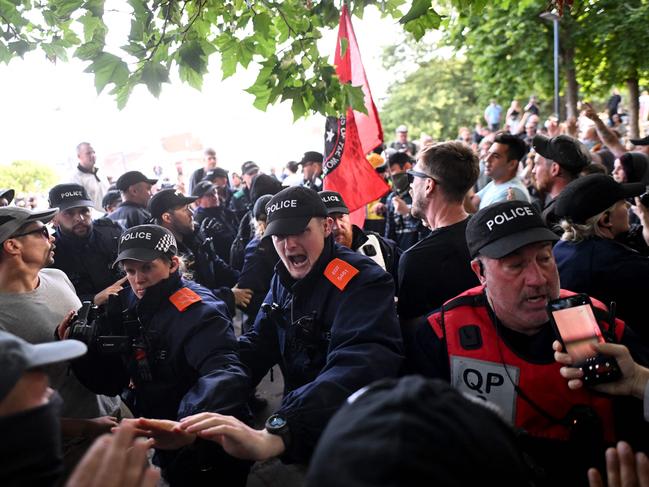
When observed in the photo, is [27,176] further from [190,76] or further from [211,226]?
[190,76]

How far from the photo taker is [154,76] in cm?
261

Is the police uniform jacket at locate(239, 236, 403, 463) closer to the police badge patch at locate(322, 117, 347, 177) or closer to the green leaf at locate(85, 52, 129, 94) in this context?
the green leaf at locate(85, 52, 129, 94)

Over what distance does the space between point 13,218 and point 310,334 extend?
1.87 meters

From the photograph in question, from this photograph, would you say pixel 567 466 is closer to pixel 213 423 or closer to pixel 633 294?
pixel 633 294

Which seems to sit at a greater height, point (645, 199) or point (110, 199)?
point (110, 199)

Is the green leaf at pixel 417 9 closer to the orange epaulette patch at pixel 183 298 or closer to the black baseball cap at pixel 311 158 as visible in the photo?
the orange epaulette patch at pixel 183 298

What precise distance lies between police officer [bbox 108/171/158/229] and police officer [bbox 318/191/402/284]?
2.90 meters

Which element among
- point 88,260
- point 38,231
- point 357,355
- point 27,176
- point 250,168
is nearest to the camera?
point 357,355

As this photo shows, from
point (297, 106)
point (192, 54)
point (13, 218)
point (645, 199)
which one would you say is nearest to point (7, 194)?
point (13, 218)

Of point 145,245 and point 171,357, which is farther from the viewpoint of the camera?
point 145,245

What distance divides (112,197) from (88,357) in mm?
5470

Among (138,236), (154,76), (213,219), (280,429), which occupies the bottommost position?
(280,429)

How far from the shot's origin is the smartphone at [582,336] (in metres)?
1.72

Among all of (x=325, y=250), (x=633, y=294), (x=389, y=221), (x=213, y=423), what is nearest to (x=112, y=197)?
(x=389, y=221)
